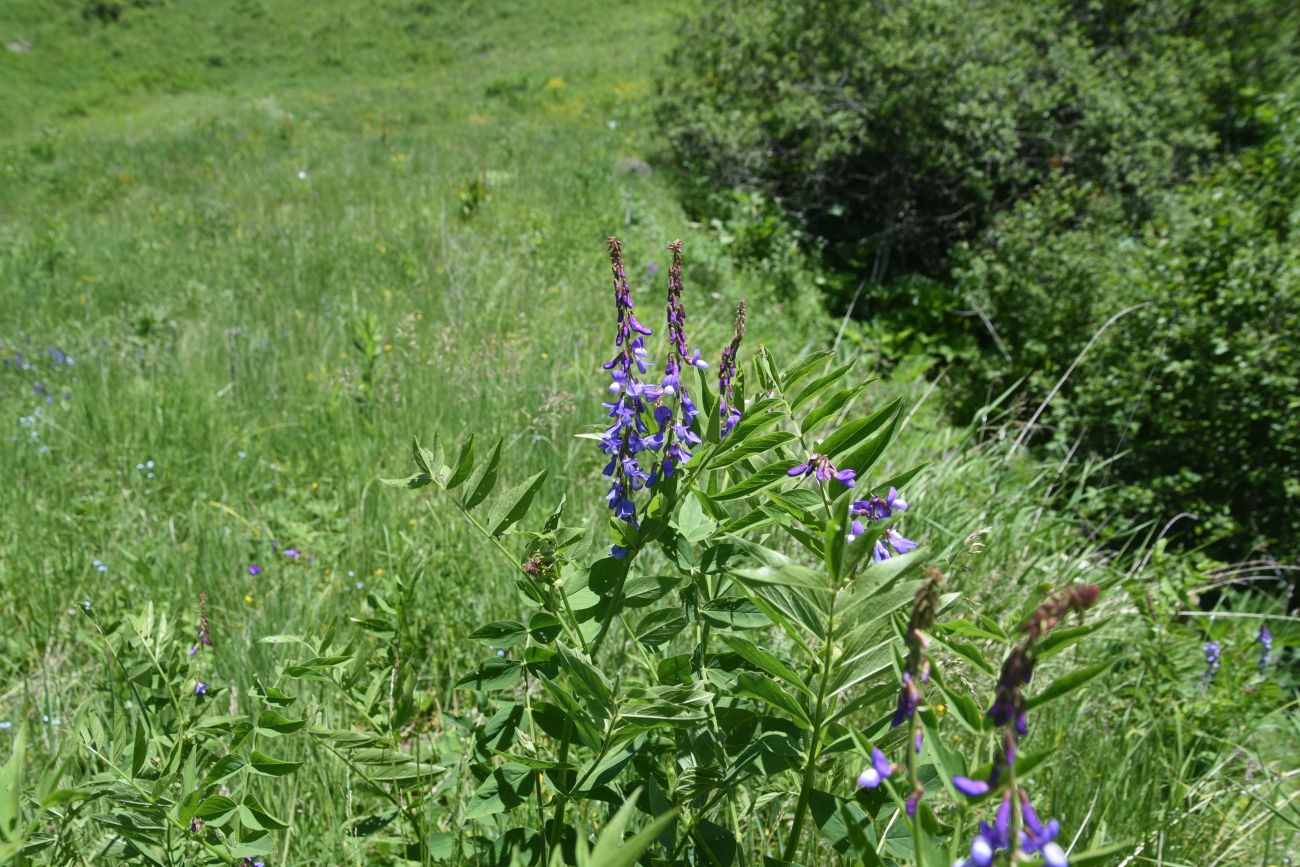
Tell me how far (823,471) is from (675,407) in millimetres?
299

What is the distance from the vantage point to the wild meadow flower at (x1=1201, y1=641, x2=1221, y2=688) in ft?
7.46

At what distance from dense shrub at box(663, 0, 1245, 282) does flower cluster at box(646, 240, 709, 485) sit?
644 centimetres

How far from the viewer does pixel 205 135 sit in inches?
443

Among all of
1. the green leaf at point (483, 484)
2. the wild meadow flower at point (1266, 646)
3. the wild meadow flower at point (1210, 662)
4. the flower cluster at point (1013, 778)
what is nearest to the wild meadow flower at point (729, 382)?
the green leaf at point (483, 484)

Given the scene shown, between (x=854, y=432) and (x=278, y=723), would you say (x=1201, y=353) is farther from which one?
(x=278, y=723)

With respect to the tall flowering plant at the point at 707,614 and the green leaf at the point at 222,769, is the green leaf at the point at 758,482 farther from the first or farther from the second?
the green leaf at the point at 222,769

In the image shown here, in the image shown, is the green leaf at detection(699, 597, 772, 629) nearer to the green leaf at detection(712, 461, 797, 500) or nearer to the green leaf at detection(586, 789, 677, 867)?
the green leaf at detection(712, 461, 797, 500)

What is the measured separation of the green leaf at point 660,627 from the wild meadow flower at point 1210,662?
206 cm

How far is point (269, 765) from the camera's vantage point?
1080mm

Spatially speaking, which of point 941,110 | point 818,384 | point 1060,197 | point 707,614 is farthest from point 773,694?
point 941,110

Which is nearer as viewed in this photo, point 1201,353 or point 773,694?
point 773,694

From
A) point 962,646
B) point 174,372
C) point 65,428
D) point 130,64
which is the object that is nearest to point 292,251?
point 174,372

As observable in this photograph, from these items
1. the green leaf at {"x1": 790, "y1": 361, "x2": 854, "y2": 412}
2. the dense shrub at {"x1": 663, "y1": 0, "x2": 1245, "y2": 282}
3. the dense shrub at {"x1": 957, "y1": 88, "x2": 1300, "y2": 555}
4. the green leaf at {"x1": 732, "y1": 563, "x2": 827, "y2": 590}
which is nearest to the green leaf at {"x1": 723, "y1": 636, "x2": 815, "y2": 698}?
the green leaf at {"x1": 732, "y1": 563, "x2": 827, "y2": 590}

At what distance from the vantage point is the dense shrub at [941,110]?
21.7 ft
